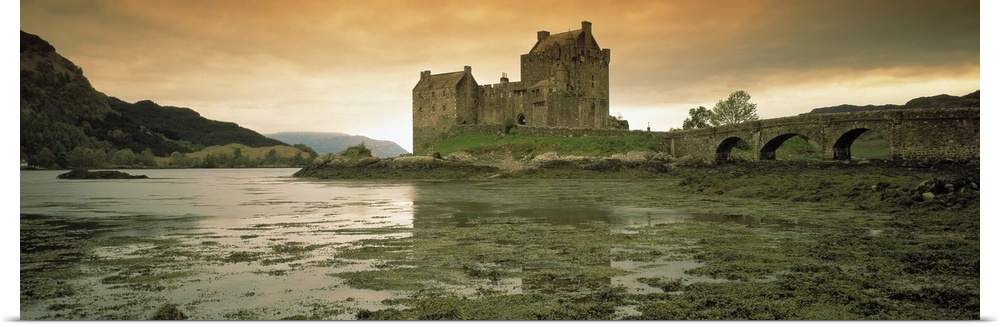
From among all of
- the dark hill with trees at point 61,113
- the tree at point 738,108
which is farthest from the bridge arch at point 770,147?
the dark hill with trees at point 61,113

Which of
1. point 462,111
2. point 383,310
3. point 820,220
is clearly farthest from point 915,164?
point 462,111

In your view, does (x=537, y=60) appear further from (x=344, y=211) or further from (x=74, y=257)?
(x=74, y=257)

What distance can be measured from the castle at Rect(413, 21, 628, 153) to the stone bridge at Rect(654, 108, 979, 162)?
442 inches

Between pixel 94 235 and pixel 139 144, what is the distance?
41420mm

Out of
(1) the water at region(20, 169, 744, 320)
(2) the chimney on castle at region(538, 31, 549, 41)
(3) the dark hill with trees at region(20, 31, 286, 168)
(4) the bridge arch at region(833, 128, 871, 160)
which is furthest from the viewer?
(2) the chimney on castle at region(538, 31, 549, 41)

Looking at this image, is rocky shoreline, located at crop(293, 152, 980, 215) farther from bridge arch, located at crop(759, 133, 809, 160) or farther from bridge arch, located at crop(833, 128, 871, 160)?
bridge arch, located at crop(833, 128, 871, 160)

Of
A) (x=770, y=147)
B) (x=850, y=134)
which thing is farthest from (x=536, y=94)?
(x=850, y=134)

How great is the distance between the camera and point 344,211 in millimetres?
16719

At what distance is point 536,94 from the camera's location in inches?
2319

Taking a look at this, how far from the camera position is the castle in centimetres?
5775

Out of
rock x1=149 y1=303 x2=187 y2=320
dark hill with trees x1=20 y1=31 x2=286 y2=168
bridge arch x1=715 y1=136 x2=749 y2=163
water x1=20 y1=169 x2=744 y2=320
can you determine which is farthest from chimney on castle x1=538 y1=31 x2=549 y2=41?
rock x1=149 y1=303 x2=187 y2=320

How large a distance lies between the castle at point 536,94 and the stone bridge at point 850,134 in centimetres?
1124

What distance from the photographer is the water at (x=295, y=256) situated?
633 centimetres

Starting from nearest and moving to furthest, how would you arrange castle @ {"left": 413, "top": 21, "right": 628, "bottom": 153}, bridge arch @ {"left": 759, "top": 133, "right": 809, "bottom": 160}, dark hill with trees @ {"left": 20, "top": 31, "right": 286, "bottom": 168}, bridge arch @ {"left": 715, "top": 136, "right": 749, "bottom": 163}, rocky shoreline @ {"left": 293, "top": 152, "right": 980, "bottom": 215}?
dark hill with trees @ {"left": 20, "top": 31, "right": 286, "bottom": 168}, rocky shoreline @ {"left": 293, "top": 152, "right": 980, "bottom": 215}, bridge arch @ {"left": 759, "top": 133, "right": 809, "bottom": 160}, bridge arch @ {"left": 715, "top": 136, "right": 749, "bottom": 163}, castle @ {"left": 413, "top": 21, "right": 628, "bottom": 153}
